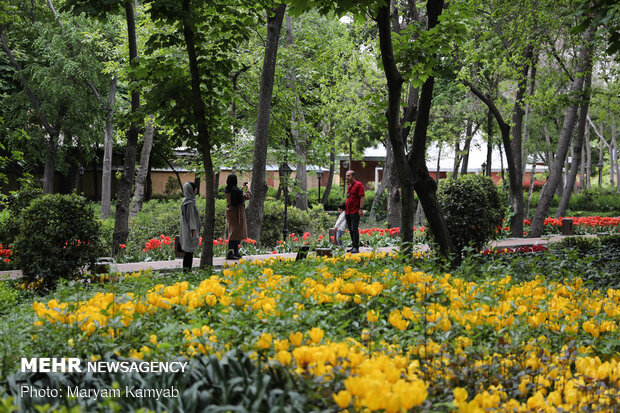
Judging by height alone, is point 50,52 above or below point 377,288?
above

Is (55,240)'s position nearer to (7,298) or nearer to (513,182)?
(7,298)

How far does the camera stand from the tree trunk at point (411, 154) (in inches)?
268

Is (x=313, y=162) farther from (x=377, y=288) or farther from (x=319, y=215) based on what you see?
(x=377, y=288)

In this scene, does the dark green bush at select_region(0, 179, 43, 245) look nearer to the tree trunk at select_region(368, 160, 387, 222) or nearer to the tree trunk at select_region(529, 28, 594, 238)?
the tree trunk at select_region(529, 28, 594, 238)

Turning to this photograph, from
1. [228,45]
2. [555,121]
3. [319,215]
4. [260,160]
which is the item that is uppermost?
[555,121]

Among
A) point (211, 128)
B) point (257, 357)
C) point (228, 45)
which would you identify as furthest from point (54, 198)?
point (257, 357)

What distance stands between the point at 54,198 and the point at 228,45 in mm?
3298

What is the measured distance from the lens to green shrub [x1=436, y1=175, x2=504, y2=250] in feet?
31.6

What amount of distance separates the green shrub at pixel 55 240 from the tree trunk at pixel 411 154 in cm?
423

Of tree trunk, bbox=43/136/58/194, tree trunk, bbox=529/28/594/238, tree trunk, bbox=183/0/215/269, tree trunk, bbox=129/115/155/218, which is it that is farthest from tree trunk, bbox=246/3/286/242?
tree trunk, bbox=43/136/58/194

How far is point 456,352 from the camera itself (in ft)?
8.13

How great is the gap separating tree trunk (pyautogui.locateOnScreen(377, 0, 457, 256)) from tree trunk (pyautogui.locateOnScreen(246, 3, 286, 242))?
345 cm

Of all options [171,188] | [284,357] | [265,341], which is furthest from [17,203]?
[171,188]

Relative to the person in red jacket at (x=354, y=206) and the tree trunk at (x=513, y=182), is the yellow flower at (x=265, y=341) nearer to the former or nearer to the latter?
the person in red jacket at (x=354, y=206)
